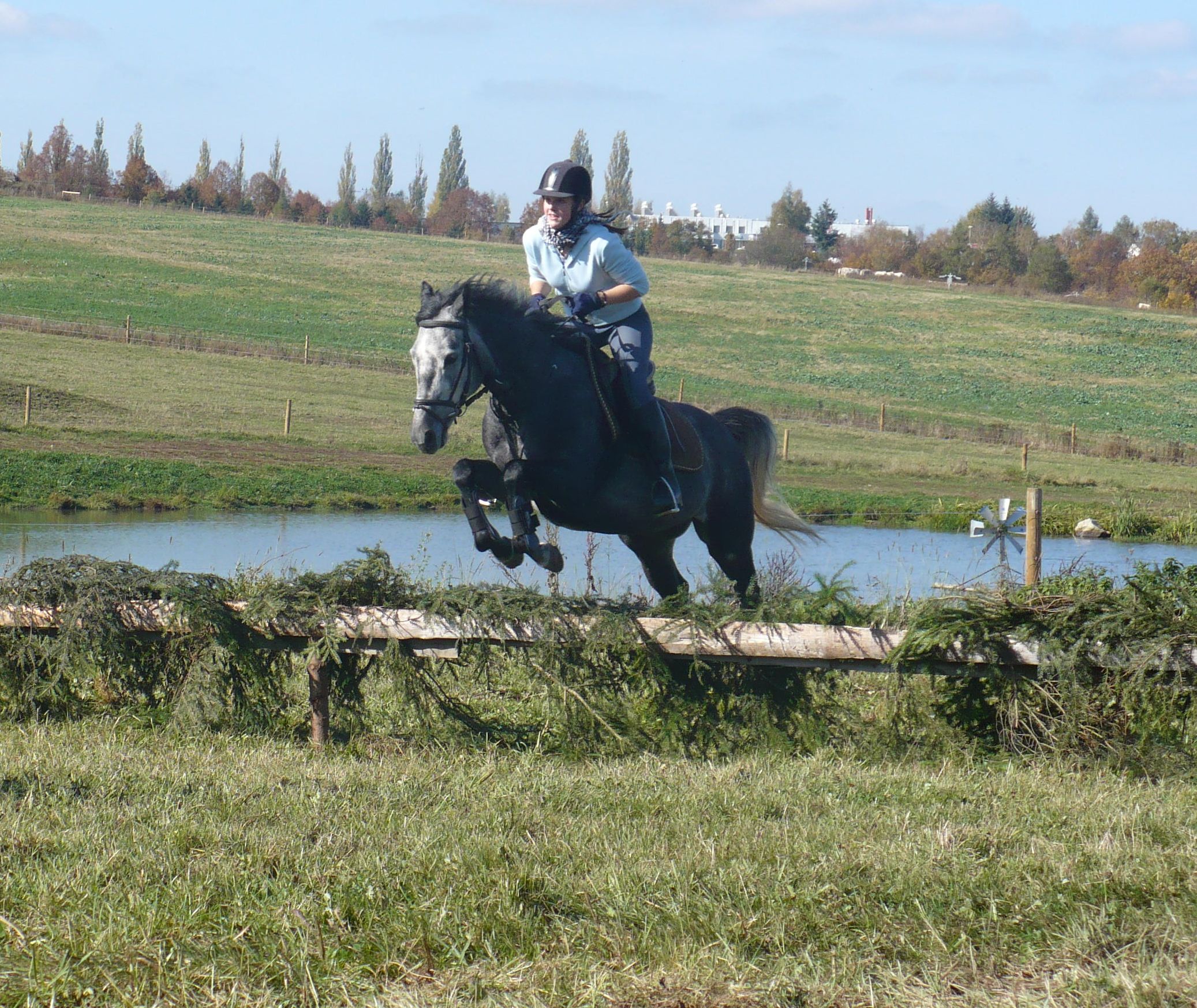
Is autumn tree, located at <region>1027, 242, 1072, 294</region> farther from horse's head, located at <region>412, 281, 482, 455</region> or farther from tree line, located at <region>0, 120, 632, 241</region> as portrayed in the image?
horse's head, located at <region>412, 281, 482, 455</region>

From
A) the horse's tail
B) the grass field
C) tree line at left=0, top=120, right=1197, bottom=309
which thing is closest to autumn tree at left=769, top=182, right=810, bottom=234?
tree line at left=0, top=120, right=1197, bottom=309

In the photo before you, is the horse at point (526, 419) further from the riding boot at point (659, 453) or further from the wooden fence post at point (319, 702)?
the wooden fence post at point (319, 702)

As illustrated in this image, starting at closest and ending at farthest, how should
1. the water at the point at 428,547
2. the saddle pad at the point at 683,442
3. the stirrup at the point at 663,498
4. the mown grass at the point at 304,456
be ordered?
the stirrup at the point at 663,498 < the saddle pad at the point at 683,442 < the water at the point at 428,547 < the mown grass at the point at 304,456

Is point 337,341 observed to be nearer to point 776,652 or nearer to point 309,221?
point 776,652

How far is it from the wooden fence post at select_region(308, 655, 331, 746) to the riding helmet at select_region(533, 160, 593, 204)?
8.57ft

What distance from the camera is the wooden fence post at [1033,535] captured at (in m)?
9.69

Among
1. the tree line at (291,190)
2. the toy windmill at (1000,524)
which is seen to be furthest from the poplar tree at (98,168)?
the toy windmill at (1000,524)

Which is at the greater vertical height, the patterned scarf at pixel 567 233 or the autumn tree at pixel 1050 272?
the autumn tree at pixel 1050 272

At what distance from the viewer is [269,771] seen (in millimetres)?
5387

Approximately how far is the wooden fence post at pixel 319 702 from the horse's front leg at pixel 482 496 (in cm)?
98

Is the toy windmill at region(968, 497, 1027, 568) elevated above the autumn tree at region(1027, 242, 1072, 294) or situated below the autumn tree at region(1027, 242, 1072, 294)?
below

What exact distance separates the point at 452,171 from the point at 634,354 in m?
116

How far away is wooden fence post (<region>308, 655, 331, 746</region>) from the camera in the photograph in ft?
20.7

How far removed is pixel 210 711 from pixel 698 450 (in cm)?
301
